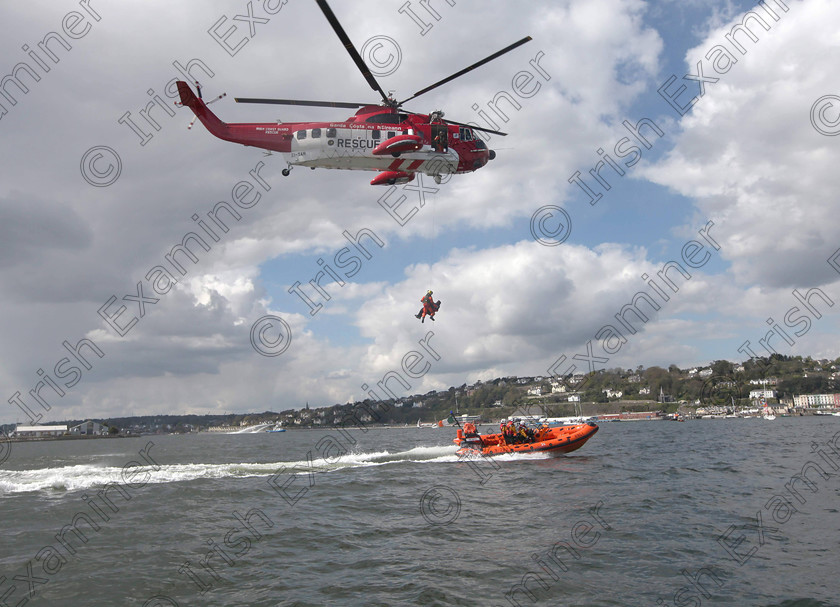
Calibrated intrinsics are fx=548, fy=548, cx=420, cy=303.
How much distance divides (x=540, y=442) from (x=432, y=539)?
58.4 ft

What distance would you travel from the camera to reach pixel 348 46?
45.8 ft

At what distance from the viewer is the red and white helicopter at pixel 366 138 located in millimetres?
17703

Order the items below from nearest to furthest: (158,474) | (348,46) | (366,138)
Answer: (348,46)
(366,138)
(158,474)

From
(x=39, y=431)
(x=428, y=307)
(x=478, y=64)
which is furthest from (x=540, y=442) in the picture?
(x=39, y=431)

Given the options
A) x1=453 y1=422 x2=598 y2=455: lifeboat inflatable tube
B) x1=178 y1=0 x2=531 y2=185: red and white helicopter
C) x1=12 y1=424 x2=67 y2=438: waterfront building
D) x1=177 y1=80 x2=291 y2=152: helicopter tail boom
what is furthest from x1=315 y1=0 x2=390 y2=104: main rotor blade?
x1=12 y1=424 x2=67 y2=438: waterfront building

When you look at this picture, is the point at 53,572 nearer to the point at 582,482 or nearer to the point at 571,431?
the point at 582,482

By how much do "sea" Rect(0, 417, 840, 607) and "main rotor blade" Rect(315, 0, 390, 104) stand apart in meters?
12.0

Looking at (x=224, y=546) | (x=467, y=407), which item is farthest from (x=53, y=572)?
(x=467, y=407)

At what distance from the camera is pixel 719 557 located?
437 inches

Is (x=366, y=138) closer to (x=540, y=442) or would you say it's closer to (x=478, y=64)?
(x=478, y=64)

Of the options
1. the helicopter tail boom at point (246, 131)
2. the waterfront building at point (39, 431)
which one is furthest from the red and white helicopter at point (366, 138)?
the waterfront building at point (39, 431)

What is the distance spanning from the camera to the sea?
9.47 meters

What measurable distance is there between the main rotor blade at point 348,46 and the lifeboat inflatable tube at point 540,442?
64.5ft

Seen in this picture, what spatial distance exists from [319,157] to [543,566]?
13.4 metres
